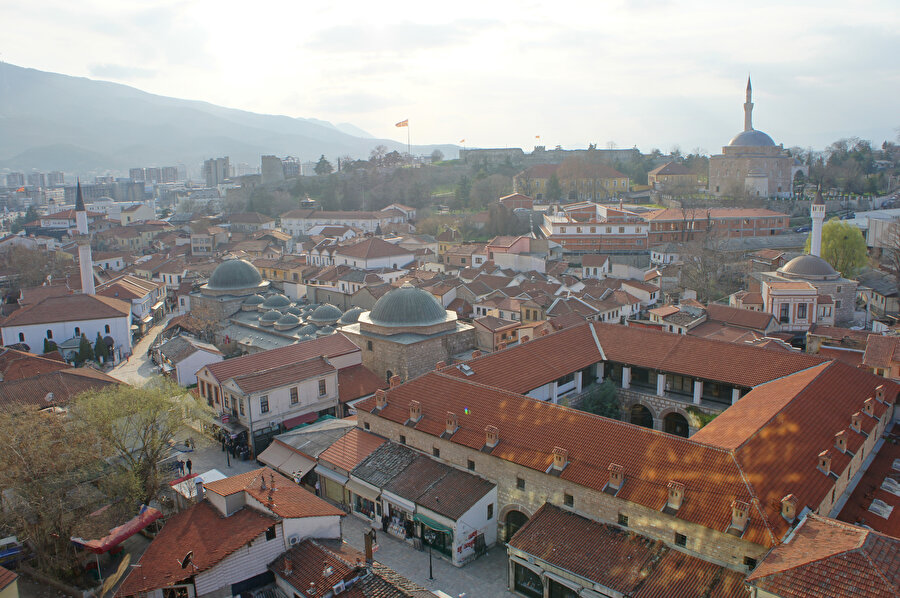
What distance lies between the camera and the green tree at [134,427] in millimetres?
17094

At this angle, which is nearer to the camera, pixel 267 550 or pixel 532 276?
pixel 267 550

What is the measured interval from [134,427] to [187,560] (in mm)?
5697

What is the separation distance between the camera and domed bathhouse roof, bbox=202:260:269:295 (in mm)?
40938

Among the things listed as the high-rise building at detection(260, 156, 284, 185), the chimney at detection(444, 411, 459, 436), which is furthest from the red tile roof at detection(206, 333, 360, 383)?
the high-rise building at detection(260, 156, 284, 185)

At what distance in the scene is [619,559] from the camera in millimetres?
14125

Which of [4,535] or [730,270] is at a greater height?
[730,270]

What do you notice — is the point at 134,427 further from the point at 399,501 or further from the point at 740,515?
the point at 740,515

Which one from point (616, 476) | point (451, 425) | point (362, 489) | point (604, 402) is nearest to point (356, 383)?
point (362, 489)

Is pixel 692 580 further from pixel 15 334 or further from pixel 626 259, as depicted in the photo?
pixel 626 259

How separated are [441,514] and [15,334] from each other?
3201 cm

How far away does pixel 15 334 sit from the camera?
37.2 meters

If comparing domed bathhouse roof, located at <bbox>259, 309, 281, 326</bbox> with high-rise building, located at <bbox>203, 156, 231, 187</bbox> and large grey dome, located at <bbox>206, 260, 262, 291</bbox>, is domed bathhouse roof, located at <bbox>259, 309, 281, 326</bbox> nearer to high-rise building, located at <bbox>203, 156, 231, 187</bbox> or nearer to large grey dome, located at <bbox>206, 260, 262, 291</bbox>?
large grey dome, located at <bbox>206, 260, 262, 291</bbox>

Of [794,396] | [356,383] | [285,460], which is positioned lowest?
[285,460]

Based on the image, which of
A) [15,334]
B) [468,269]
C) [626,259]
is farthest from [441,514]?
[626,259]
